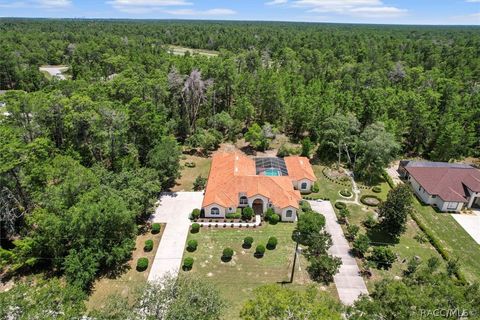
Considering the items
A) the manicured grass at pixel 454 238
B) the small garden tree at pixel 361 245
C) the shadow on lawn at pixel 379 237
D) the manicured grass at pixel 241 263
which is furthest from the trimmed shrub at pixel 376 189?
the manicured grass at pixel 241 263

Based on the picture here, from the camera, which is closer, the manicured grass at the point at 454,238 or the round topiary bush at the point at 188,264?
the round topiary bush at the point at 188,264

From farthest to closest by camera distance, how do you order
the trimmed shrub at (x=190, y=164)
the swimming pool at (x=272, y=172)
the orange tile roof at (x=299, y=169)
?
1. the trimmed shrub at (x=190, y=164)
2. the swimming pool at (x=272, y=172)
3. the orange tile roof at (x=299, y=169)

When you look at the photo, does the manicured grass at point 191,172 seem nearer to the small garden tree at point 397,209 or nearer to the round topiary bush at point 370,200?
the round topiary bush at point 370,200

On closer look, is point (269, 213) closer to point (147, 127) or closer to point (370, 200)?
point (370, 200)

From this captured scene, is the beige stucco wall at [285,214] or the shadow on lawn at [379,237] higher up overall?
the beige stucco wall at [285,214]

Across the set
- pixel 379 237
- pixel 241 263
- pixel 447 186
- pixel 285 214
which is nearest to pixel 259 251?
pixel 241 263

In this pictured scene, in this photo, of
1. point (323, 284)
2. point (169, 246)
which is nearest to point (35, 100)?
point (169, 246)
